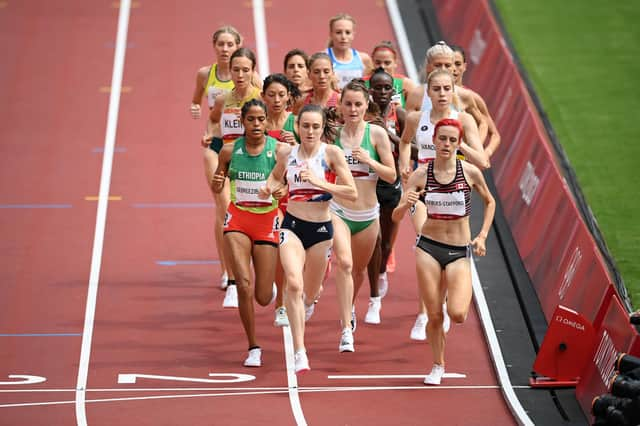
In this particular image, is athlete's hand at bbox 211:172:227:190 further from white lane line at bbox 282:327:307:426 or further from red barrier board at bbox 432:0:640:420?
red barrier board at bbox 432:0:640:420

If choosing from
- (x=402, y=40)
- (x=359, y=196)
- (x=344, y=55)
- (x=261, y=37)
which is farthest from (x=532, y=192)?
(x=261, y=37)

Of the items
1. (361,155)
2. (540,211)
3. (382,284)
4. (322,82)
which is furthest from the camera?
(540,211)

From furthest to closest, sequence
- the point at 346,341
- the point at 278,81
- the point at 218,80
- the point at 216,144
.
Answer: the point at 218,80
the point at 216,144
the point at 278,81
the point at 346,341

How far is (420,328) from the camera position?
15039 millimetres

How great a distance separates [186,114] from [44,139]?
2277 mm

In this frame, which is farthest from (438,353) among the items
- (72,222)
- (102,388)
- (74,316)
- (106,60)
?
(106,60)

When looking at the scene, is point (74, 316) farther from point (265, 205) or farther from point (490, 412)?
point (490, 412)

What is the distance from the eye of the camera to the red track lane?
14508 millimetres

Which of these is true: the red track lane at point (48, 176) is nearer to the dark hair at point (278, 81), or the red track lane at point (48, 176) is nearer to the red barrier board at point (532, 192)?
the dark hair at point (278, 81)

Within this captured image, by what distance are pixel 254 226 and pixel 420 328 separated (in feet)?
A: 7.76

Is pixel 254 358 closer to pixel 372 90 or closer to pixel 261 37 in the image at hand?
pixel 372 90

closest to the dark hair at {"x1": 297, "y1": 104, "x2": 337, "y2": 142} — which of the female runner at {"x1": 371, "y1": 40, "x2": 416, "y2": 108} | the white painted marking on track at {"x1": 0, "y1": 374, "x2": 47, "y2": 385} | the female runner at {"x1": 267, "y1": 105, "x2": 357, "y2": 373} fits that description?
the female runner at {"x1": 267, "y1": 105, "x2": 357, "y2": 373}

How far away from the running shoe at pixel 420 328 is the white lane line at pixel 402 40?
7618 millimetres

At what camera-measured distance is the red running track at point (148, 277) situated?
529 inches
